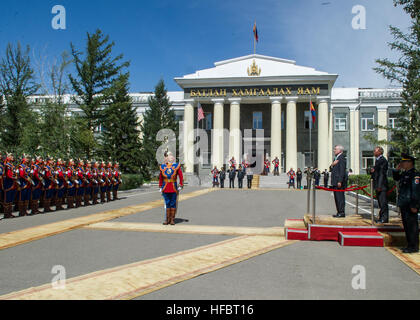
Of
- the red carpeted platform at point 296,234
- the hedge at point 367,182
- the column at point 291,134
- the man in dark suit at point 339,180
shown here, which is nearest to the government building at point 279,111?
the column at point 291,134

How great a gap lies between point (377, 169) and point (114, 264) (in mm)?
7644

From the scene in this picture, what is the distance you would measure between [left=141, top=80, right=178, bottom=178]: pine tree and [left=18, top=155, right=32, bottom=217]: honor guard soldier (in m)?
27.5

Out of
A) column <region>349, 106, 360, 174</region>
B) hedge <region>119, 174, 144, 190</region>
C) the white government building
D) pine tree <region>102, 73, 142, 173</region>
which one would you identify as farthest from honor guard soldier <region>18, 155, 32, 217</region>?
column <region>349, 106, 360, 174</region>

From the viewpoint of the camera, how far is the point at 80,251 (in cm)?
727

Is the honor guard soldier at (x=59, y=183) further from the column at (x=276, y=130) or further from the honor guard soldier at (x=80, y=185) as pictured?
the column at (x=276, y=130)

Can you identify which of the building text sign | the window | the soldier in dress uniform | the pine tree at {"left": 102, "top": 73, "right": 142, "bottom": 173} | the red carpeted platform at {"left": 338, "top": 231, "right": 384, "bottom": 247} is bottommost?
the red carpeted platform at {"left": 338, "top": 231, "right": 384, "bottom": 247}

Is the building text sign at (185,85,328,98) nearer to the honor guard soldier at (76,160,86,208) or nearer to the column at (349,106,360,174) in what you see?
the column at (349,106,360,174)

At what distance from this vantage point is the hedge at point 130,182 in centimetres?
2875

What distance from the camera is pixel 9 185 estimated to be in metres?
12.6

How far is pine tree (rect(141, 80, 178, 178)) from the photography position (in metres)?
42.5

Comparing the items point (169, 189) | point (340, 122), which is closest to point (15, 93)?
point (169, 189)

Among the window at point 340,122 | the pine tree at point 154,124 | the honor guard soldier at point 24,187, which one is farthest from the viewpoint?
the window at point 340,122

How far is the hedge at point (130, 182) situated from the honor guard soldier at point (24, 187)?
15.1m

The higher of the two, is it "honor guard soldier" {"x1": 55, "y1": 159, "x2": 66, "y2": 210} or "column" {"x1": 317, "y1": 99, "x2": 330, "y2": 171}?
"column" {"x1": 317, "y1": 99, "x2": 330, "y2": 171}
